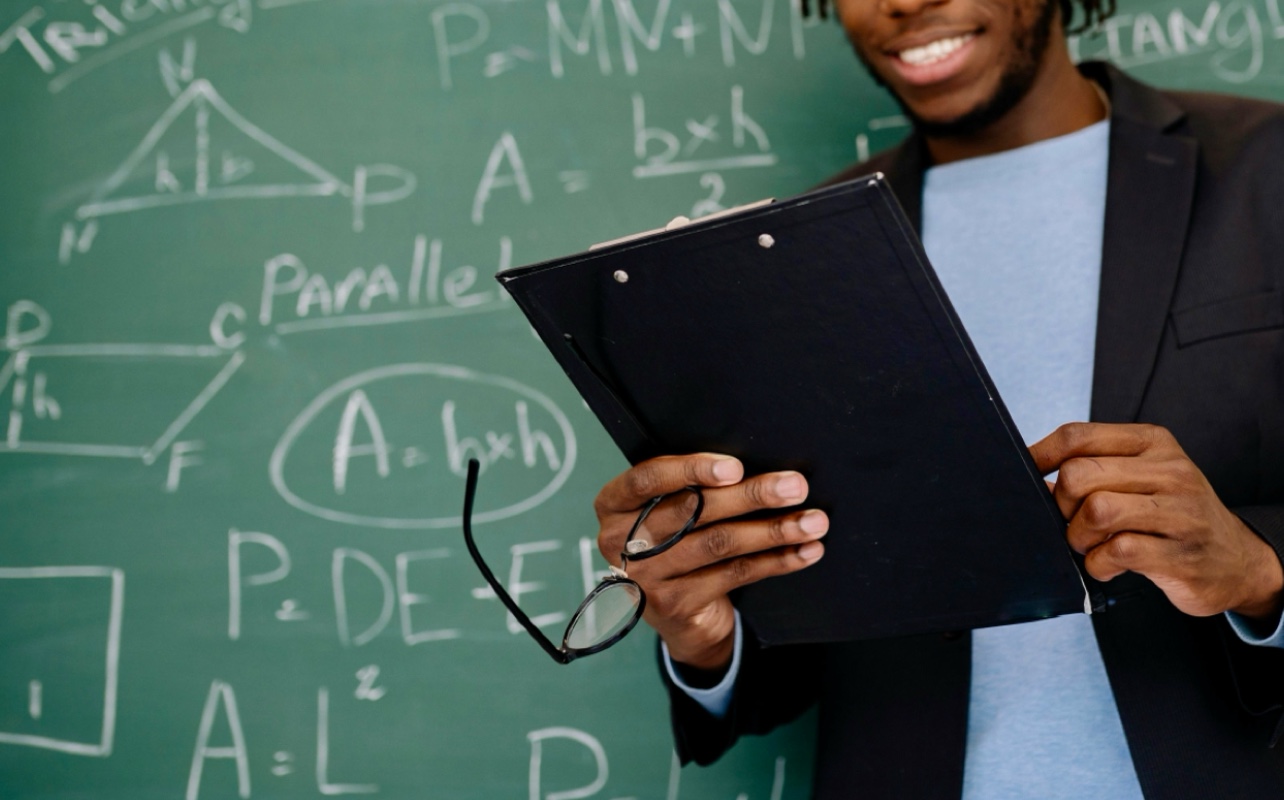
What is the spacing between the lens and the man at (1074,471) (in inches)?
31.1

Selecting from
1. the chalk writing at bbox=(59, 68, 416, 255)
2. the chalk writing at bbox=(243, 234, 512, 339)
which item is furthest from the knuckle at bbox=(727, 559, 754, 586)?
the chalk writing at bbox=(59, 68, 416, 255)

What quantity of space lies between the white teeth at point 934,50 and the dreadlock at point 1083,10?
0.22 metres

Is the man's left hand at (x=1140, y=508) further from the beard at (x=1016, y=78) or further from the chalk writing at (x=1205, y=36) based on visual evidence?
the chalk writing at (x=1205, y=36)

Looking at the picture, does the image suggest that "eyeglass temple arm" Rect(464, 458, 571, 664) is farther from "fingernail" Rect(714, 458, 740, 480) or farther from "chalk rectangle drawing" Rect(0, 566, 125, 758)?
"chalk rectangle drawing" Rect(0, 566, 125, 758)

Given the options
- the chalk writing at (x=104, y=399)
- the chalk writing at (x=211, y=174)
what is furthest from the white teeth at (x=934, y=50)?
the chalk writing at (x=104, y=399)

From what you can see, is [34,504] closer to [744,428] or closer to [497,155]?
[497,155]

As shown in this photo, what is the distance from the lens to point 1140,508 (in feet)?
2.39

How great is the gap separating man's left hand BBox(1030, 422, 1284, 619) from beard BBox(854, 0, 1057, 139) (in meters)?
0.55

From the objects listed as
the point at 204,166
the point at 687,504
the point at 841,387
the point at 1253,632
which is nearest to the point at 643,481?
the point at 687,504

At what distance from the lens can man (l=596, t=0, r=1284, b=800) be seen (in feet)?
2.59

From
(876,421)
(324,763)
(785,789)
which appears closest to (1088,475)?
(876,421)

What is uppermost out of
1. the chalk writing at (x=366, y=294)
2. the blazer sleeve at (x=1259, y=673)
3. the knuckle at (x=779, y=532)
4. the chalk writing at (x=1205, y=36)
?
the chalk writing at (x=1205, y=36)

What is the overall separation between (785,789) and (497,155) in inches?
36.3

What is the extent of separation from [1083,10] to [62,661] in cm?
160
